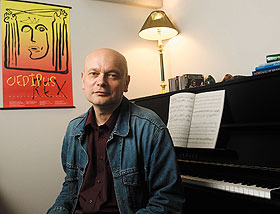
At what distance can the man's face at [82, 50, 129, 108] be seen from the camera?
1.37 m

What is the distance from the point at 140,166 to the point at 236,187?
0.45 metres

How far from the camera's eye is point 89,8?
310 centimetres

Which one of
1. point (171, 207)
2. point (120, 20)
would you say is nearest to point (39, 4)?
point (120, 20)

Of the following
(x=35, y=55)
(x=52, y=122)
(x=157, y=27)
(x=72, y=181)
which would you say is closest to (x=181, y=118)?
(x=72, y=181)

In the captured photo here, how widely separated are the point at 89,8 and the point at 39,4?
494mm

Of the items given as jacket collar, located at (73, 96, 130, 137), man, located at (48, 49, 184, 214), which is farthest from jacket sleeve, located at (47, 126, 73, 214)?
jacket collar, located at (73, 96, 130, 137)

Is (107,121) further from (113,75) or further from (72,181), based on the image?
(72,181)

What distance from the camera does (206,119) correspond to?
71.3 inches

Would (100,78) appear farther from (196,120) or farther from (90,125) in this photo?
(196,120)

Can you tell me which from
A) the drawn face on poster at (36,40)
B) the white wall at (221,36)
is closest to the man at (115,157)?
the white wall at (221,36)

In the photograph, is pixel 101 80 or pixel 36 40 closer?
pixel 101 80

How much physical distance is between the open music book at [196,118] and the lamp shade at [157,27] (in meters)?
1.10

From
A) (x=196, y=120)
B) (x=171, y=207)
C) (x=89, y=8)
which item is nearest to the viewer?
(x=171, y=207)

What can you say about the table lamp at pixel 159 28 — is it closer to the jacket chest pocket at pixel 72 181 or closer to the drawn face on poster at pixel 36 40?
the drawn face on poster at pixel 36 40
